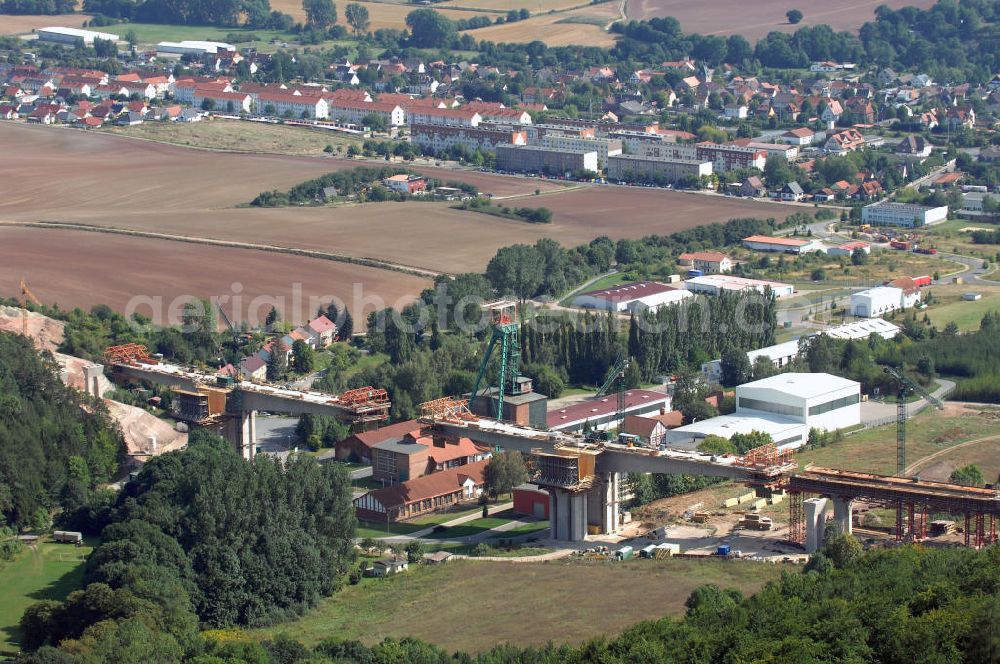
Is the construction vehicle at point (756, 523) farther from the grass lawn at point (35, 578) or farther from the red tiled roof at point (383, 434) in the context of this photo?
the grass lawn at point (35, 578)

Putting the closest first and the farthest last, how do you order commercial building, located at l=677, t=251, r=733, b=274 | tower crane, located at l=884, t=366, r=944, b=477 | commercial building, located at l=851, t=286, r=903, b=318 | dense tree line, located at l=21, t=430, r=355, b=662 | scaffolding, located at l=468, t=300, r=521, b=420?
dense tree line, located at l=21, t=430, r=355, b=662 → tower crane, located at l=884, t=366, r=944, b=477 → scaffolding, located at l=468, t=300, r=521, b=420 → commercial building, located at l=851, t=286, r=903, b=318 → commercial building, located at l=677, t=251, r=733, b=274

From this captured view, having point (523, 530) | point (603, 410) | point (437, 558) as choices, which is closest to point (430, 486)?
point (523, 530)

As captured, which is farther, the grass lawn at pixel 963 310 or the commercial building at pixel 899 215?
the commercial building at pixel 899 215

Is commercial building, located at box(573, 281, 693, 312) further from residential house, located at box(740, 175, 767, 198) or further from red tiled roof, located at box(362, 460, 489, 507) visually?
residential house, located at box(740, 175, 767, 198)

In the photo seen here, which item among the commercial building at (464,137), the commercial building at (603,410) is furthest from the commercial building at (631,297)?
the commercial building at (464,137)

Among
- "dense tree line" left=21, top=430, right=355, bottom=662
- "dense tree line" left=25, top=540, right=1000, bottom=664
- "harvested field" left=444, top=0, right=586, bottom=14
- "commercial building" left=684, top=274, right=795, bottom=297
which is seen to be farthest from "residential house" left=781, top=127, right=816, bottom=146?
"dense tree line" left=25, top=540, right=1000, bottom=664

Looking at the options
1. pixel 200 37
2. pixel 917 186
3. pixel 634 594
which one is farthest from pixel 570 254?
pixel 200 37

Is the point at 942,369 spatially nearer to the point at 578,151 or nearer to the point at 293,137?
the point at 578,151
